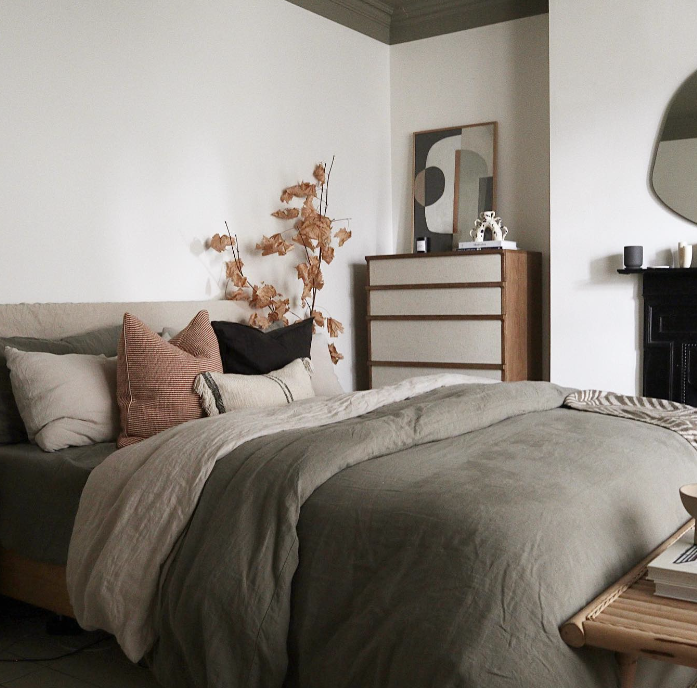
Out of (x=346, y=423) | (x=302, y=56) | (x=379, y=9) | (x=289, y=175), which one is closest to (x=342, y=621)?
(x=346, y=423)

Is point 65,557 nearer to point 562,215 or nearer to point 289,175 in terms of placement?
point 289,175

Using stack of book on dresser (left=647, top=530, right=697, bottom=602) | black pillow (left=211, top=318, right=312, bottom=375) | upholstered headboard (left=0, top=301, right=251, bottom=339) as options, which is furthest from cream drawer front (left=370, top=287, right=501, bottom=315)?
stack of book on dresser (left=647, top=530, right=697, bottom=602)

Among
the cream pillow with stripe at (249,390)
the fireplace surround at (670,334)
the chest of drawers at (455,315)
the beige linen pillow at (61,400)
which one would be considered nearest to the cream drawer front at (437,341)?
the chest of drawers at (455,315)

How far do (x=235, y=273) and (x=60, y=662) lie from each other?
2.30 m

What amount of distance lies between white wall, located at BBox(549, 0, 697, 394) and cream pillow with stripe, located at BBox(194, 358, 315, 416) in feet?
6.91

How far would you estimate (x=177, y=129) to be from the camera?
418 cm

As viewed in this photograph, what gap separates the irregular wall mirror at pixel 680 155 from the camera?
4438 mm

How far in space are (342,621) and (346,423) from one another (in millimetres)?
787

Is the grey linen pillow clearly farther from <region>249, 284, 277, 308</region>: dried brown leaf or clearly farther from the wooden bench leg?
the wooden bench leg

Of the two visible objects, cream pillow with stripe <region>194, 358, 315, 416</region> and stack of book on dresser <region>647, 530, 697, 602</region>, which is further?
cream pillow with stripe <region>194, 358, 315, 416</region>

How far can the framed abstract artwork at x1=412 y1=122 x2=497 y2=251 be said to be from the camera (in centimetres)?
541

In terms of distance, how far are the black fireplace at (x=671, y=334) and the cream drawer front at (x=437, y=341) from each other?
804 millimetres

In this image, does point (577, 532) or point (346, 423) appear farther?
point (346, 423)

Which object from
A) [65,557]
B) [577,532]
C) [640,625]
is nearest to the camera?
[640,625]
